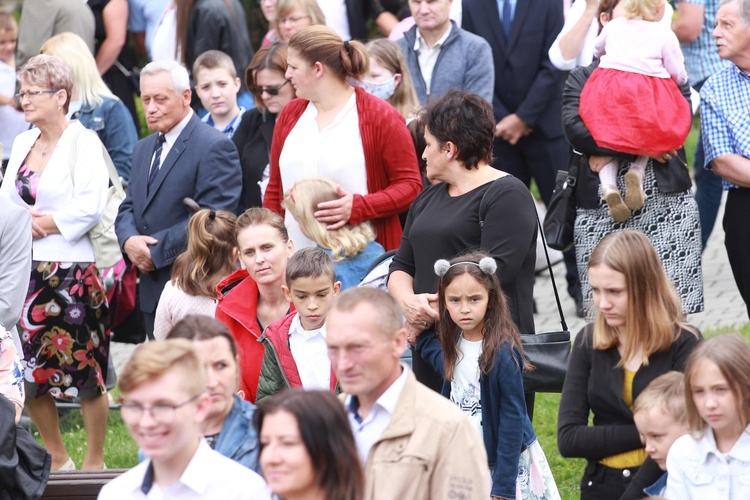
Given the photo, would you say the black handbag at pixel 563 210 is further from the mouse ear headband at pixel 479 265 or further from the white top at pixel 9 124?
the white top at pixel 9 124

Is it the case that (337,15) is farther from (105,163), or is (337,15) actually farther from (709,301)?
(709,301)

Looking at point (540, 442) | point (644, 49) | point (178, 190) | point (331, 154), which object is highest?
point (644, 49)

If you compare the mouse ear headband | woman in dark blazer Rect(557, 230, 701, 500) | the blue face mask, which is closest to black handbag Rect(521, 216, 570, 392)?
the mouse ear headband

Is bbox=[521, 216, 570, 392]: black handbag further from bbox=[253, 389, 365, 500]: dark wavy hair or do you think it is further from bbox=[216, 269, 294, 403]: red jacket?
bbox=[253, 389, 365, 500]: dark wavy hair

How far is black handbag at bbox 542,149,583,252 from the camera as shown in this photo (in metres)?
6.96

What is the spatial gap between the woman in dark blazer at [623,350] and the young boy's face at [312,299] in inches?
48.7

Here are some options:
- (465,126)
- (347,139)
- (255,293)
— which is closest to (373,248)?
(347,139)

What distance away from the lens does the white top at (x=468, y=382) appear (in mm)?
5348

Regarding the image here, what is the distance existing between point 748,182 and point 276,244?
8.54 ft

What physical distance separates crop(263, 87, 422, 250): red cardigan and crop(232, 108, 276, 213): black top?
914 millimetres

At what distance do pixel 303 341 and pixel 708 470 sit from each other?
198 centimetres

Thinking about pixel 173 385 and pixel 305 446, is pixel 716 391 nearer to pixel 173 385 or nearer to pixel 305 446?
pixel 305 446

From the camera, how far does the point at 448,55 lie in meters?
8.33

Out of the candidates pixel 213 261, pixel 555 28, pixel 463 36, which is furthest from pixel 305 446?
pixel 555 28
